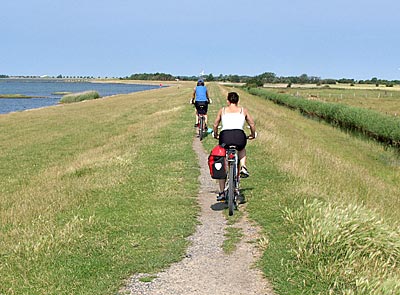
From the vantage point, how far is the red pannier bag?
7418mm

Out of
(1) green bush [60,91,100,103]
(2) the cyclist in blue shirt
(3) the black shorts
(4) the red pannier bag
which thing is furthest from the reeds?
(1) green bush [60,91,100,103]

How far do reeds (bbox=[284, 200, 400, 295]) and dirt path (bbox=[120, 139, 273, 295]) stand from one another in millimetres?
640

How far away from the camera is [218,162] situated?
24.4ft

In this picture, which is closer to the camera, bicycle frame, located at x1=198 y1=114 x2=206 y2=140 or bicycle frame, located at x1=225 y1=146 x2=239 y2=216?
bicycle frame, located at x1=225 y1=146 x2=239 y2=216

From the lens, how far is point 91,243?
6.28 metres

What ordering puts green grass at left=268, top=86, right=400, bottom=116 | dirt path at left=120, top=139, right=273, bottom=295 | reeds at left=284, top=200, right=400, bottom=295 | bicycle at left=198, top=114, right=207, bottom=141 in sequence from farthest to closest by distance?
1. green grass at left=268, top=86, right=400, bottom=116
2. bicycle at left=198, top=114, right=207, bottom=141
3. dirt path at left=120, top=139, right=273, bottom=295
4. reeds at left=284, top=200, right=400, bottom=295

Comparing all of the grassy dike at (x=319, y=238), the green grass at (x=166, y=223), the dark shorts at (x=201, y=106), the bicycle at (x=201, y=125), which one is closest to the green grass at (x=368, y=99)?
the bicycle at (x=201, y=125)

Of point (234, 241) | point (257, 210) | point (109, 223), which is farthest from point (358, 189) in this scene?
point (109, 223)

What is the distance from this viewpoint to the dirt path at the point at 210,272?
193 inches

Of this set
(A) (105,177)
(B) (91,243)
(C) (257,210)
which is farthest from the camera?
(A) (105,177)

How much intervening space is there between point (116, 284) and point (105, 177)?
6112mm

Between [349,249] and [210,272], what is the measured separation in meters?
1.70

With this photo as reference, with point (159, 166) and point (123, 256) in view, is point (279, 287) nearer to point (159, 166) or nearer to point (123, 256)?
point (123, 256)

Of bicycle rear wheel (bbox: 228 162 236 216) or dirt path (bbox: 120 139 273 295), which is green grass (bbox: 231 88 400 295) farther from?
bicycle rear wheel (bbox: 228 162 236 216)
